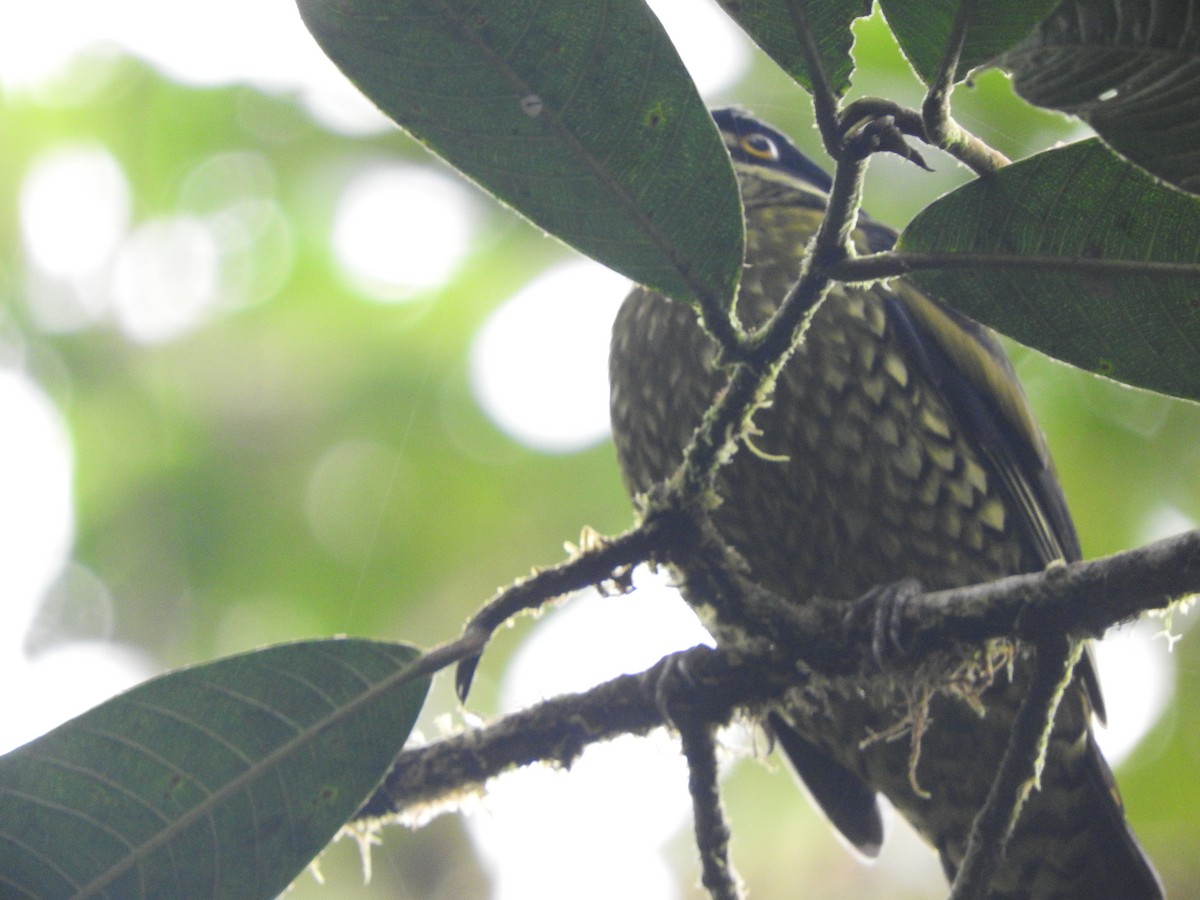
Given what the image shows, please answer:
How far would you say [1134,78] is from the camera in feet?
3.79

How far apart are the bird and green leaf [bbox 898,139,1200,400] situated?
0.98m

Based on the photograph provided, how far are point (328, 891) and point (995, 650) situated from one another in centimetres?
377

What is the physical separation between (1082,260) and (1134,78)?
0.25 meters

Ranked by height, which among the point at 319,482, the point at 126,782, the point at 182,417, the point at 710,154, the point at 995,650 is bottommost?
the point at 995,650

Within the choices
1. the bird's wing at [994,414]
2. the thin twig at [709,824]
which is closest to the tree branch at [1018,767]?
the thin twig at [709,824]

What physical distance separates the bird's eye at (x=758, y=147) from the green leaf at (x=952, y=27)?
1.97 metres

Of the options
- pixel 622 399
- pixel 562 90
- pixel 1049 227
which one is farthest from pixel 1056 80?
pixel 622 399

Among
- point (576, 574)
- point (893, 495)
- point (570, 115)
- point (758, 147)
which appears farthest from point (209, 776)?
point (758, 147)

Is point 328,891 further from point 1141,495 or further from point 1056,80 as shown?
point 1056,80

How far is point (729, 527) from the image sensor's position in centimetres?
259

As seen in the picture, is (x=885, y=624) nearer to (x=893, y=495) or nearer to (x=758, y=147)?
(x=893, y=495)

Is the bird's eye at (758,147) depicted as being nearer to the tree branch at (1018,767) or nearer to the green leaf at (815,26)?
the tree branch at (1018,767)

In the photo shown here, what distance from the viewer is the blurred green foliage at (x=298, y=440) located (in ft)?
17.6

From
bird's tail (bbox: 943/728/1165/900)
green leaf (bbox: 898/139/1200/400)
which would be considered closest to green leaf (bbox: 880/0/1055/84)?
green leaf (bbox: 898/139/1200/400)
